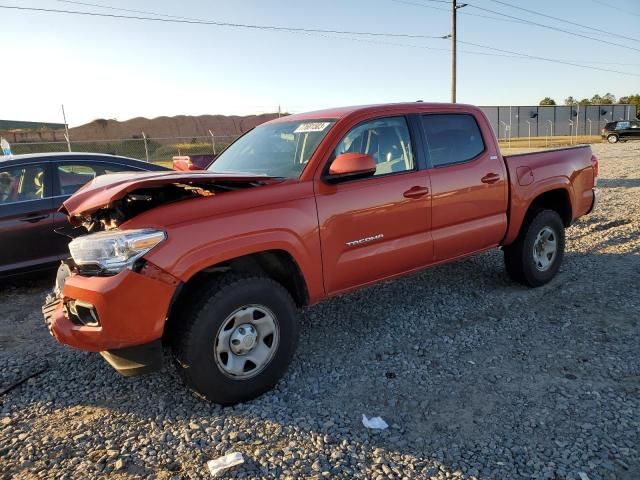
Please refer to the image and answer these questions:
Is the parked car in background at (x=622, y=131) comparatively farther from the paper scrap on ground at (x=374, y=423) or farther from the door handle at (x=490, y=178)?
the paper scrap on ground at (x=374, y=423)

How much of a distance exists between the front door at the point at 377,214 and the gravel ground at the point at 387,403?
696 mm

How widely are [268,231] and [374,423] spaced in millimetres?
1362

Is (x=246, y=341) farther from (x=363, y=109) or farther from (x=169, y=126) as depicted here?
(x=169, y=126)

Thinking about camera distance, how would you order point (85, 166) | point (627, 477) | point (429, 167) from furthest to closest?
point (85, 166) < point (429, 167) < point (627, 477)

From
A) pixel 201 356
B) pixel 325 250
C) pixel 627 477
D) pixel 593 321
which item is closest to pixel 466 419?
pixel 627 477

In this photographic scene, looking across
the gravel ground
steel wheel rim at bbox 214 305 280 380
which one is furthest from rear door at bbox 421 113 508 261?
steel wheel rim at bbox 214 305 280 380

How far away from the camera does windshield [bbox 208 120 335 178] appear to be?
12.1 ft

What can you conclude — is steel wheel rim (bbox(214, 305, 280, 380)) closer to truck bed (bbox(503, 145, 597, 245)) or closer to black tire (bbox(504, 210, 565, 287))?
truck bed (bbox(503, 145, 597, 245))

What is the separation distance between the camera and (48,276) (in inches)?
247

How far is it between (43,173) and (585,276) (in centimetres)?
631

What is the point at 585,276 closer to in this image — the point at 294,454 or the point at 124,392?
the point at 294,454

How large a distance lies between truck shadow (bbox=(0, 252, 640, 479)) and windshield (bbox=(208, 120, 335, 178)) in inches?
59.4

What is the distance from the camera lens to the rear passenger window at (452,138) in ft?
14.1

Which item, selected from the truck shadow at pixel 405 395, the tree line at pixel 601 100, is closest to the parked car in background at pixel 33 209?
the truck shadow at pixel 405 395
